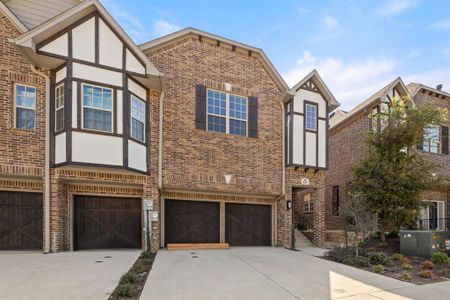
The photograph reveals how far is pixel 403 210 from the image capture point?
1259 cm

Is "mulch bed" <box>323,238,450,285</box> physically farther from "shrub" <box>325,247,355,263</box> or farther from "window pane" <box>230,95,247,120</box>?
"window pane" <box>230,95,247,120</box>

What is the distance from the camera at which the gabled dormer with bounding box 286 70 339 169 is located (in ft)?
45.6

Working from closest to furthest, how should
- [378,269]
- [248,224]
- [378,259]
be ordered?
[378,269] < [378,259] < [248,224]

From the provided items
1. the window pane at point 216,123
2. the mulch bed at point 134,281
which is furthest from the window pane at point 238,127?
the mulch bed at point 134,281

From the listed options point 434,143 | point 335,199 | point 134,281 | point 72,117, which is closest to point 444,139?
point 434,143

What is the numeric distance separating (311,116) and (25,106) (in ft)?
39.1

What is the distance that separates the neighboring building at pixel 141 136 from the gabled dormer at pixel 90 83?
4 cm

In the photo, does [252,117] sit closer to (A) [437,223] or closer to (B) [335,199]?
Answer: (B) [335,199]

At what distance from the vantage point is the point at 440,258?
10.3m

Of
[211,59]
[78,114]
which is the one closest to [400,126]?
[211,59]

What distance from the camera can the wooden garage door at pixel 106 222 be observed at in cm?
1141

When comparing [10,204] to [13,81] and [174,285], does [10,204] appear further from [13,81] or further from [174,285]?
[174,285]

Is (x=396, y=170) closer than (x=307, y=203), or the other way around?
(x=396, y=170)

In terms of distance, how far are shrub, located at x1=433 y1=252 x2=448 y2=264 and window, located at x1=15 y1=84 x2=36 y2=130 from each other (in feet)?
48.6
